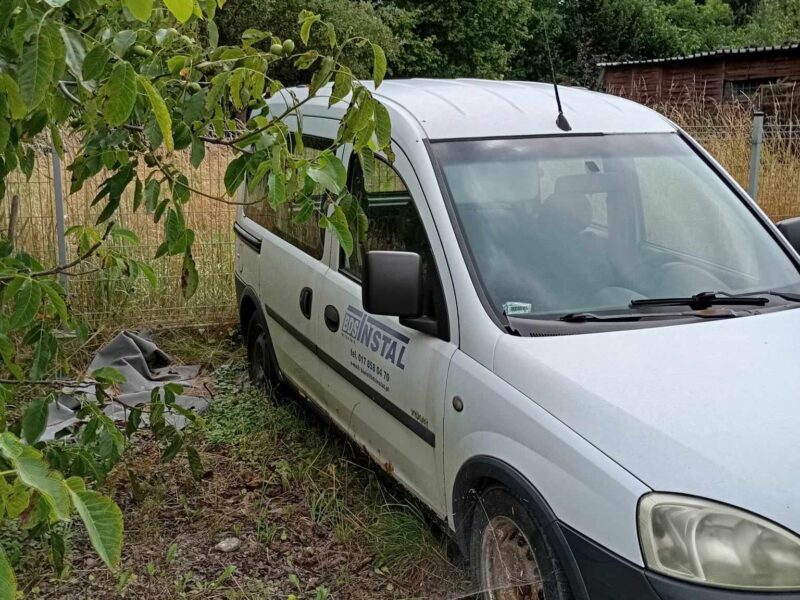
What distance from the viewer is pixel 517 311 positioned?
2.93 m

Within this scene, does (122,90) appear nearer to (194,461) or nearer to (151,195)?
(151,195)

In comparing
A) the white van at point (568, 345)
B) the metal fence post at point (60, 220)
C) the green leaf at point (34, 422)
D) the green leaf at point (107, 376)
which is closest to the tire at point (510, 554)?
the white van at point (568, 345)

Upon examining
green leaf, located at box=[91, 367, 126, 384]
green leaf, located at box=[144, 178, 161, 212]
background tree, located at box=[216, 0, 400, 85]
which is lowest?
green leaf, located at box=[91, 367, 126, 384]

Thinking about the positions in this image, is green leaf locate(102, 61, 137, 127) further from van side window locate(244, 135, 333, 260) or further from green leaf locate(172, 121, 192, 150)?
van side window locate(244, 135, 333, 260)

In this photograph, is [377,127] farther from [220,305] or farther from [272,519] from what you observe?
[220,305]

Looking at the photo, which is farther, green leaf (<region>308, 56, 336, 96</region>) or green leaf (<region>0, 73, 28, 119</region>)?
green leaf (<region>308, 56, 336, 96</region>)

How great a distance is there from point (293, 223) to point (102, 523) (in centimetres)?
285

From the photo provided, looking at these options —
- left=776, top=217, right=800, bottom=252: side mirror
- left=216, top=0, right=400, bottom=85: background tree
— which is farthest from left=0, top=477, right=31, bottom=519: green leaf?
left=216, top=0, right=400, bottom=85: background tree

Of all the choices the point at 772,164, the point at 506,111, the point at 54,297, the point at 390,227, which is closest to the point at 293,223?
the point at 390,227

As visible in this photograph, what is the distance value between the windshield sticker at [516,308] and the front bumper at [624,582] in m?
0.79

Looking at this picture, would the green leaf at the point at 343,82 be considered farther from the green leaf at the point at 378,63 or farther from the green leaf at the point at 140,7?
the green leaf at the point at 140,7

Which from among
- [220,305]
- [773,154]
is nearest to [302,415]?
[220,305]

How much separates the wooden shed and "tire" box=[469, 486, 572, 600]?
16.3 m

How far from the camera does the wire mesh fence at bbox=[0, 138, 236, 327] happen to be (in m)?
6.57
